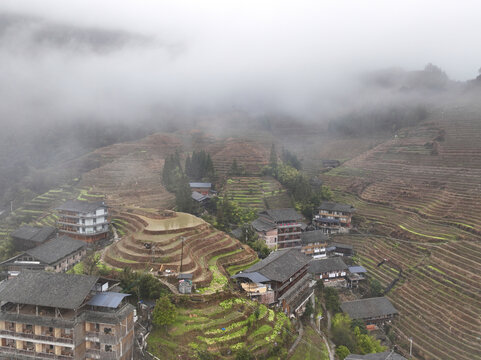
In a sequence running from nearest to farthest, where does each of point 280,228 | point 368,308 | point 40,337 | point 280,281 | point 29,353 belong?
point 40,337 → point 29,353 → point 280,281 → point 368,308 → point 280,228

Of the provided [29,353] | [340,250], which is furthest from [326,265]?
[29,353]

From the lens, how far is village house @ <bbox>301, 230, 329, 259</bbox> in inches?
2039

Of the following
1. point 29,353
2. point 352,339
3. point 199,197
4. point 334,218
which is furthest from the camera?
point 199,197

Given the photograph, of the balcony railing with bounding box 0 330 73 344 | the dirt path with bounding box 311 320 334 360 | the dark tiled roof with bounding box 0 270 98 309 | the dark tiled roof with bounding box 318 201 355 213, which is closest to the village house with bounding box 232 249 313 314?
the dirt path with bounding box 311 320 334 360

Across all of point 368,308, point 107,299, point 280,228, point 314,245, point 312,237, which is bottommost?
point 368,308

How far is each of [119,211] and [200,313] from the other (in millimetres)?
31615

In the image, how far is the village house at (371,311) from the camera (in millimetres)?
36094

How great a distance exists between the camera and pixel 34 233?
4322 cm

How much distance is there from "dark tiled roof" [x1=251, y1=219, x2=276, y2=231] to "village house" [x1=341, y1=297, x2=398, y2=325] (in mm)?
16424

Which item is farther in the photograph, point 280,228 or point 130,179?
point 130,179

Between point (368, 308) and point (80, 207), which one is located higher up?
point (80, 207)

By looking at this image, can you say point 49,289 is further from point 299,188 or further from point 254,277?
point 299,188

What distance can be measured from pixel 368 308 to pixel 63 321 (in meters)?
31.3

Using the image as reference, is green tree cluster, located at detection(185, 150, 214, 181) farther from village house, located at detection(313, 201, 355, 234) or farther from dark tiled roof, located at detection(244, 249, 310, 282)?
dark tiled roof, located at detection(244, 249, 310, 282)
